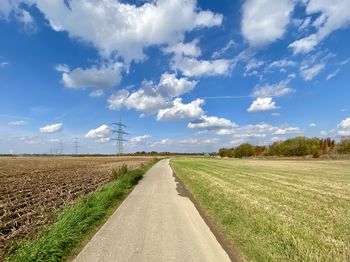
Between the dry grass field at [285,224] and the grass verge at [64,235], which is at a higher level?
the grass verge at [64,235]

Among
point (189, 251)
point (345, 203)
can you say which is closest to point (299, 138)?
point (345, 203)

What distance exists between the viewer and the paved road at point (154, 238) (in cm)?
708

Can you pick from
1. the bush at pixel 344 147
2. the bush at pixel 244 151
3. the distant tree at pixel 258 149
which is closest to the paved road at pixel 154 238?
the bush at pixel 344 147

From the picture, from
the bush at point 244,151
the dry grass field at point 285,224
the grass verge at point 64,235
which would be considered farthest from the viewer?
the bush at point 244,151

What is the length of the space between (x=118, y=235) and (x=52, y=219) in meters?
2.74

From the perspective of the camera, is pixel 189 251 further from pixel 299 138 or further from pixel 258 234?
pixel 299 138

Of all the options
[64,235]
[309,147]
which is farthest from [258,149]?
[64,235]

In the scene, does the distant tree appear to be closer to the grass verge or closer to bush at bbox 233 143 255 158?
bush at bbox 233 143 255 158

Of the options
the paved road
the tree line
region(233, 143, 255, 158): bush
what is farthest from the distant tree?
the paved road

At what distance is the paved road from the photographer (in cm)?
708

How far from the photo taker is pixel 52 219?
10430 millimetres

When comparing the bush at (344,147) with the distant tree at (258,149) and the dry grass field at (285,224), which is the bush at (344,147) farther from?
the dry grass field at (285,224)

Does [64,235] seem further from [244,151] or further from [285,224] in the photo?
[244,151]

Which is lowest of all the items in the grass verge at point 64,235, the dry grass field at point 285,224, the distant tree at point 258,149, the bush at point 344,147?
the dry grass field at point 285,224
